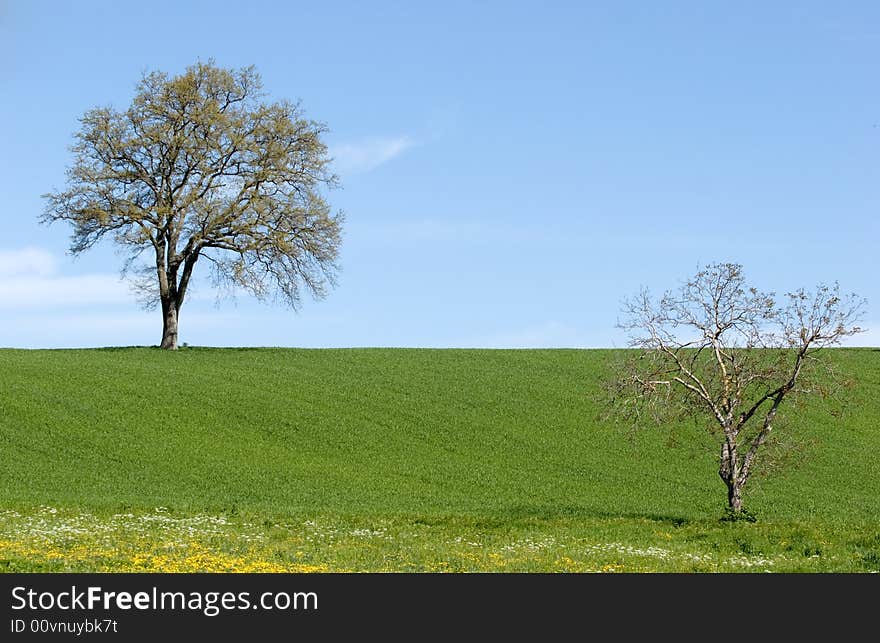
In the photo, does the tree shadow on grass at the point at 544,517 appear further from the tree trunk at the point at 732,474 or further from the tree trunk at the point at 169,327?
the tree trunk at the point at 169,327

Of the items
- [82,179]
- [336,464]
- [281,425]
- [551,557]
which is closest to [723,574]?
[551,557]

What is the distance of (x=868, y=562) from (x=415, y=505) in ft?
52.1

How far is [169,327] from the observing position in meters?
67.5

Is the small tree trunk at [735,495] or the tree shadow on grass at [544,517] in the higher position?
the small tree trunk at [735,495]

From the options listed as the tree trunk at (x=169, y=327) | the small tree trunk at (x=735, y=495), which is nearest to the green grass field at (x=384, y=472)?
the small tree trunk at (x=735, y=495)

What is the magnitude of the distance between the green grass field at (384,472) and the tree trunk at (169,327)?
161 cm

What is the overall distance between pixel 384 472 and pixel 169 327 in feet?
102

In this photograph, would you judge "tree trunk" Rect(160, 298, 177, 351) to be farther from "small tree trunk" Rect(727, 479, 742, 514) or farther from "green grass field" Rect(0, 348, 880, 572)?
"small tree trunk" Rect(727, 479, 742, 514)

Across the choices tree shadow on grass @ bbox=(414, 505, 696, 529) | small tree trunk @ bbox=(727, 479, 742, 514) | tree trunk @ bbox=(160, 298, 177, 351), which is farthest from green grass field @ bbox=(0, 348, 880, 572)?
tree trunk @ bbox=(160, 298, 177, 351)

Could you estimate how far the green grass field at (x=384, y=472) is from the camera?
2341 cm

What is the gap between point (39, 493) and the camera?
35.2 metres

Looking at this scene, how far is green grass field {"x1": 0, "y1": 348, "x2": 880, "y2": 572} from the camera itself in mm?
23406

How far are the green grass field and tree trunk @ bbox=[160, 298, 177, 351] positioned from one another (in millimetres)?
1615

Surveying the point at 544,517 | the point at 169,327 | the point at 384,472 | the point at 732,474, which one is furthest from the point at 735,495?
the point at 169,327
